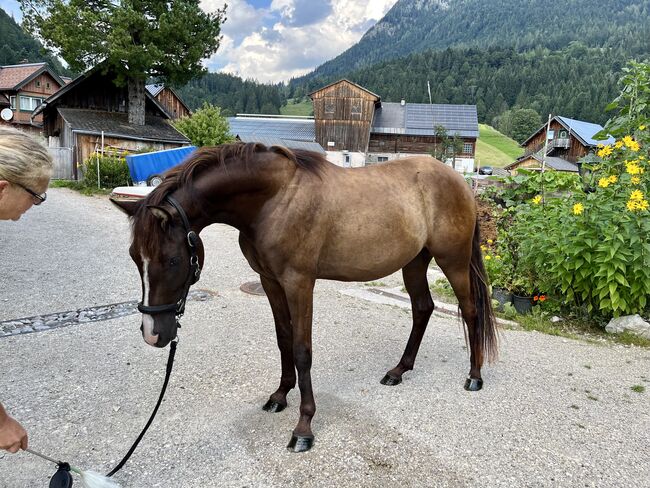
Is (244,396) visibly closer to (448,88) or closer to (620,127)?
(620,127)

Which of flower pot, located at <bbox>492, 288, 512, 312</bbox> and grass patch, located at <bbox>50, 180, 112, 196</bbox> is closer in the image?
flower pot, located at <bbox>492, 288, 512, 312</bbox>

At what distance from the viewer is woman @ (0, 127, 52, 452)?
144 cm

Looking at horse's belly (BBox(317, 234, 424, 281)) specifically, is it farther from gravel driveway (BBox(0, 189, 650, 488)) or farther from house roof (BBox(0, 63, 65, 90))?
house roof (BBox(0, 63, 65, 90))

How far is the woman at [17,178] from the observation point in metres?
1.44

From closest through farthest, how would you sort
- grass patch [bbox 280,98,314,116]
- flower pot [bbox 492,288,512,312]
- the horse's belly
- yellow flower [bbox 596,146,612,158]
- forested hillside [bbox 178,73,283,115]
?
the horse's belly, yellow flower [bbox 596,146,612,158], flower pot [bbox 492,288,512,312], forested hillside [bbox 178,73,283,115], grass patch [bbox 280,98,314,116]

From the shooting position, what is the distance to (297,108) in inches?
4887

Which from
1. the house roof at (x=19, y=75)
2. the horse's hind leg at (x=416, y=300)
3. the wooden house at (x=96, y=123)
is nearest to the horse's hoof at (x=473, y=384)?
the horse's hind leg at (x=416, y=300)

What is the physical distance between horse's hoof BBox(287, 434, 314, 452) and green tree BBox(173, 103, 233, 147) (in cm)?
2651

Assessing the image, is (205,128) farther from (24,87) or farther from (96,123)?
(24,87)

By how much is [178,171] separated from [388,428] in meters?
2.25

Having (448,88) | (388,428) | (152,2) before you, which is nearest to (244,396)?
(388,428)

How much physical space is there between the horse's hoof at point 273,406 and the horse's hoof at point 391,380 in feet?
3.24

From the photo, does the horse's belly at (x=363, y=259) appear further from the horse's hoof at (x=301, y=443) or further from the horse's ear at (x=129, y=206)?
the horse's ear at (x=129, y=206)

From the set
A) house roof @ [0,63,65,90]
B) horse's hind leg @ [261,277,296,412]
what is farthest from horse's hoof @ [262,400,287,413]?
house roof @ [0,63,65,90]
